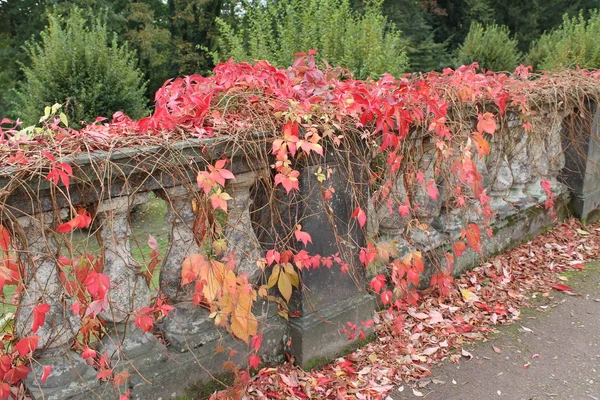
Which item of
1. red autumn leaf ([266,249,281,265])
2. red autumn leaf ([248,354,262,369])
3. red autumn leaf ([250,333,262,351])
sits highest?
red autumn leaf ([266,249,281,265])

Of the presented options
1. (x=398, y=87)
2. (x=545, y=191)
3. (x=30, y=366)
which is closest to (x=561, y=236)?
(x=545, y=191)

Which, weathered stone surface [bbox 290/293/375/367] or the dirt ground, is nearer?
the dirt ground

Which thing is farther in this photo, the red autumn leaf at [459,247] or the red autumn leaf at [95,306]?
the red autumn leaf at [459,247]

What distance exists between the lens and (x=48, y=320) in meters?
1.83

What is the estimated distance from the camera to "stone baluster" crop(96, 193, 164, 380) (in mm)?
1881

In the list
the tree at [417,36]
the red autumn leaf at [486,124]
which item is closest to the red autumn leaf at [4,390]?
the red autumn leaf at [486,124]

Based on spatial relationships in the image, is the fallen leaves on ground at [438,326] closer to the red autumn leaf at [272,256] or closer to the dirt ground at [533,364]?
the dirt ground at [533,364]

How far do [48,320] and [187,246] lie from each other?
608 mm

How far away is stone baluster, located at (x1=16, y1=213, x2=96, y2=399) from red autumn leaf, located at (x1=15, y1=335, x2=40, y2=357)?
6 centimetres

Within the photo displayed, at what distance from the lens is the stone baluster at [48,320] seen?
170 centimetres

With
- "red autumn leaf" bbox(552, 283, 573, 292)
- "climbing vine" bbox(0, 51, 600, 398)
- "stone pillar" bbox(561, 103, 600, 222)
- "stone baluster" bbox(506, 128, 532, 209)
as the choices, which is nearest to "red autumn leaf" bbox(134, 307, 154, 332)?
"climbing vine" bbox(0, 51, 600, 398)

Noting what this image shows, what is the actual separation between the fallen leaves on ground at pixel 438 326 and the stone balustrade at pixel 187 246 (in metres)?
0.15

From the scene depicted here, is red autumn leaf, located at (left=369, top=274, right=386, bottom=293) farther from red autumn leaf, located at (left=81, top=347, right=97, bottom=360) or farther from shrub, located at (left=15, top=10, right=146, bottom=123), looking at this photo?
shrub, located at (left=15, top=10, right=146, bottom=123)

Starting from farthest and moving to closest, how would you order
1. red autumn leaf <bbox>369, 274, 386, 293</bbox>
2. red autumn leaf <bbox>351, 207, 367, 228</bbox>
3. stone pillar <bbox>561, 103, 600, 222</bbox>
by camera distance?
stone pillar <bbox>561, 103, 600, 222</bbox> < red autumn leaf <bbox>369, 274, 386, 293</bbox> < red autumn leaf <bbox>351, 207, 367, 228</bbox>
